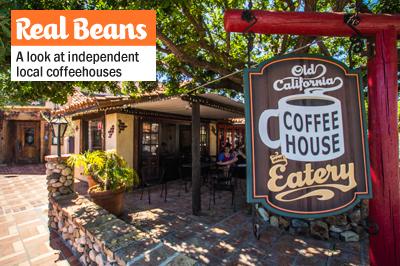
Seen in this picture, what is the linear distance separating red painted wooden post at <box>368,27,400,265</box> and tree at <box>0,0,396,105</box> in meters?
0.58

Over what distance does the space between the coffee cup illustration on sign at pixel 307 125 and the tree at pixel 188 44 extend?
0.84 metres

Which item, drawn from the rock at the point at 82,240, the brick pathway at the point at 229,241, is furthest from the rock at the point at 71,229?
the brick pathway at the point at 229,241

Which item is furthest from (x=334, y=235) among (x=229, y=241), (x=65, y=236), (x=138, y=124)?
(x=138, y=124)

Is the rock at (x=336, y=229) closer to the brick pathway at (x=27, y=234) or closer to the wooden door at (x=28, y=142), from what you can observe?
the brick pathway at (x=27, y=234)

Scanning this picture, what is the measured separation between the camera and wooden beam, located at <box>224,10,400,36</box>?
1.68 m

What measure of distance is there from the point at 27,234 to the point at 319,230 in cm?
532

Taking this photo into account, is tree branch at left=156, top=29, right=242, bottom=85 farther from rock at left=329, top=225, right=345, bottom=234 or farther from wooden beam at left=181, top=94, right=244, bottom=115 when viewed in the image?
rock at left=329, top=225, right=345, bottom=234

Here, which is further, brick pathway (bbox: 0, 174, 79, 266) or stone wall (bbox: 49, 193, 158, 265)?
brick pathway (bbox: 0, 174, 79, 266)

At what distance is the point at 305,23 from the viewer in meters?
1.73

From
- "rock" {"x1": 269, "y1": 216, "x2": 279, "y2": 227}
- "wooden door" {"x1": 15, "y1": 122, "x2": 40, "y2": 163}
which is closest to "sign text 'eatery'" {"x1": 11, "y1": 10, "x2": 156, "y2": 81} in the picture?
"rock" {"x1": 269, "y1": 216, "x2": 279, "y2": 227}

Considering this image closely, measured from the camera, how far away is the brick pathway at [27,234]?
3115 millimetres

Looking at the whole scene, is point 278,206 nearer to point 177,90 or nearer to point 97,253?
point 97,253

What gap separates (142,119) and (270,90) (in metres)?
6.12

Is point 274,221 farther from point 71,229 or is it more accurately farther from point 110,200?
point 71,229
